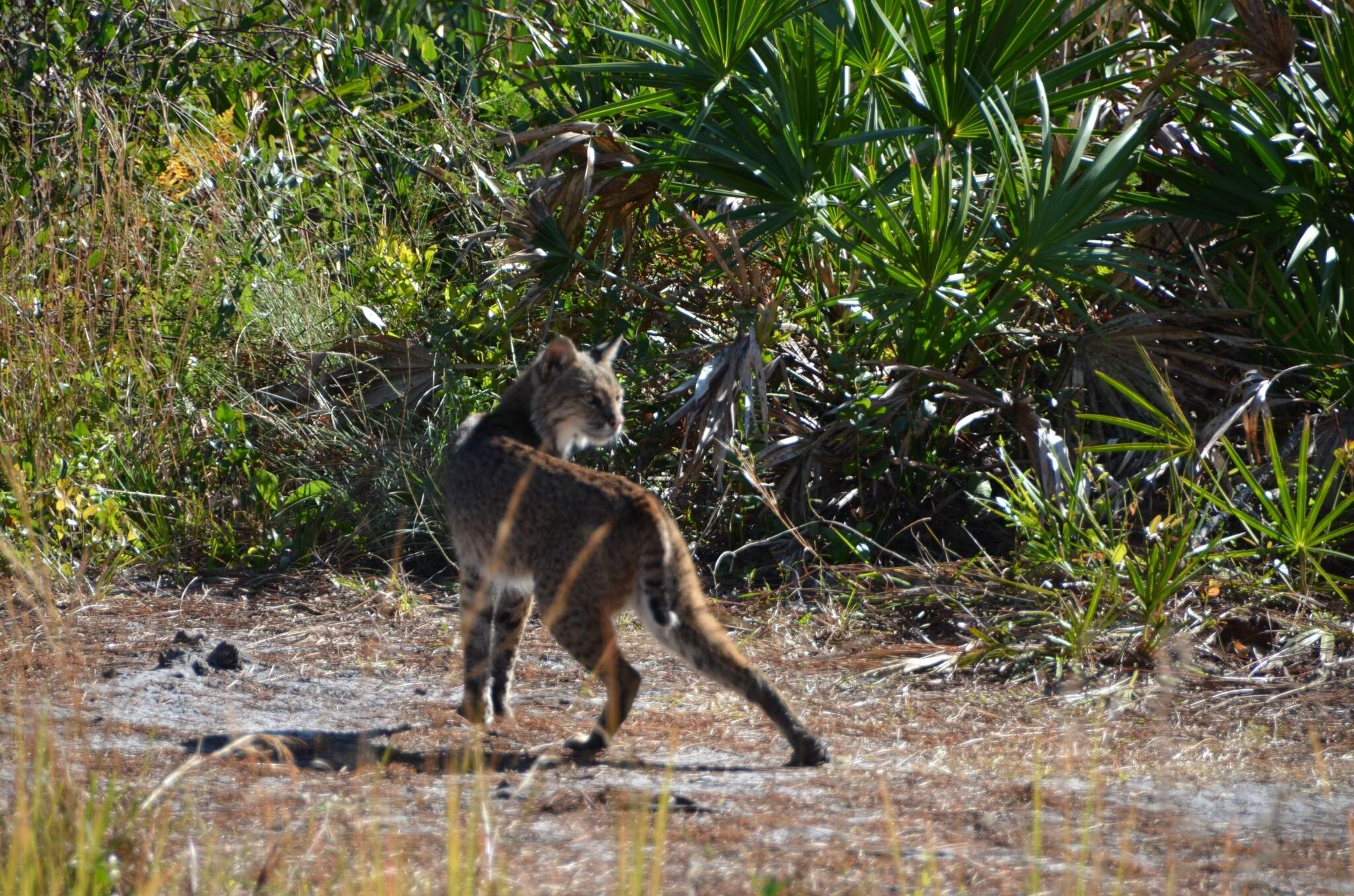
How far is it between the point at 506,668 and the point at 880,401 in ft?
8.37

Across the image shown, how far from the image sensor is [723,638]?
4.45 meters

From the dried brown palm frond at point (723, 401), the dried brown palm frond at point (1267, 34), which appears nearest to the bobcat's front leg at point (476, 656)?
the dried brown palm frond at point (723, 401)

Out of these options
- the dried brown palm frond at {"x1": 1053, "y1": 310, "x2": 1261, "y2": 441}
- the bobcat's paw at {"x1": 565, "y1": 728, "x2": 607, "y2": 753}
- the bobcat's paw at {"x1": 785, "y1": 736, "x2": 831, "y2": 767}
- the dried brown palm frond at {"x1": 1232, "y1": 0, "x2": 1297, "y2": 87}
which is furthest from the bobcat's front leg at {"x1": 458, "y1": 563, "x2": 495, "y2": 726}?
the dried brown palm frond at {"x1": 1232, "y1": 0, "x2": 1297, "y2": 87}

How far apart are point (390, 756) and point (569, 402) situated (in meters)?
1.71

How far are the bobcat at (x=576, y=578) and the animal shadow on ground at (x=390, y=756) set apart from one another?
117mm

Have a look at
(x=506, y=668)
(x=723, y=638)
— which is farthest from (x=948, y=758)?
(x=506, y=668)

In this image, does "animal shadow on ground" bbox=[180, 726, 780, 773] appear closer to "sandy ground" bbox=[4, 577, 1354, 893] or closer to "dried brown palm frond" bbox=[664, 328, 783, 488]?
"sandy ground" bbox=[4, 577, 1354, 893]

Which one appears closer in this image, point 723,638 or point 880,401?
point 723,638

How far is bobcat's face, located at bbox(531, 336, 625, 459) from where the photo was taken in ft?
18.5

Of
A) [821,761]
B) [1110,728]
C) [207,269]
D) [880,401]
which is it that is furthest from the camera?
[207,269]

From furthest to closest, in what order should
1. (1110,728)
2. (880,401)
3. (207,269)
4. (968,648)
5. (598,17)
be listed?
(598,17), (207,269), (880,401), (968,648), (1110,728)

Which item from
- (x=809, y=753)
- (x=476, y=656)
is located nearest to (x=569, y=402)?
(x=476, y=656)

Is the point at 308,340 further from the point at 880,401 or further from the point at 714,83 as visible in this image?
the point at 880,401

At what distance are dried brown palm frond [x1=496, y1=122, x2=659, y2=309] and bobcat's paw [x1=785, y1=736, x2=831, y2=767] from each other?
3705 millimetres
